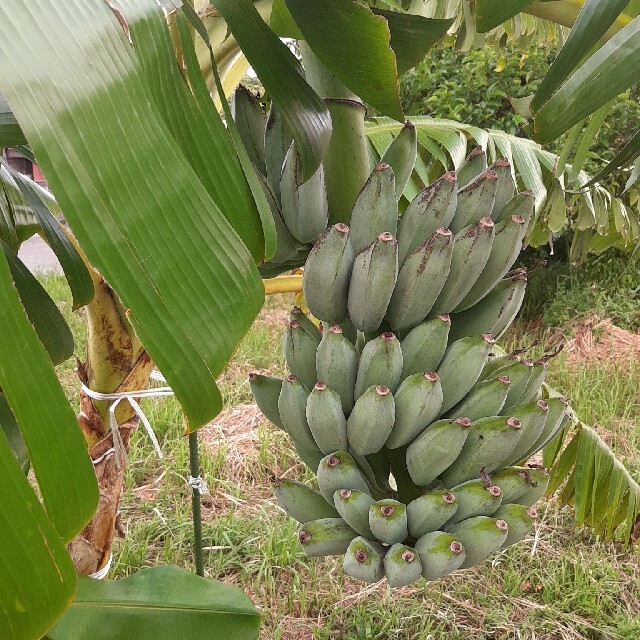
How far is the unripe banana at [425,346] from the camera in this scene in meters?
0.50

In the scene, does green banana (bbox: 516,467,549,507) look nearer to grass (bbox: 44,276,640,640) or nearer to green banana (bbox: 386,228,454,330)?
green banana (bbox: 386,228,454,330)

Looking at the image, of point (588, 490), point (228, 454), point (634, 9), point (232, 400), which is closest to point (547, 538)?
point (588, 490)

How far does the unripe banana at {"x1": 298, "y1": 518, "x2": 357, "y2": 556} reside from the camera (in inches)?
20.7

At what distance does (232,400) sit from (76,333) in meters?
1.06

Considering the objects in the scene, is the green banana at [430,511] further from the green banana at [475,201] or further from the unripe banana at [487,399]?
the green banana at [475,201]

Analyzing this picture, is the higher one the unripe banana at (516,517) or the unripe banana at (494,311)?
the unripe banana at (494,311)

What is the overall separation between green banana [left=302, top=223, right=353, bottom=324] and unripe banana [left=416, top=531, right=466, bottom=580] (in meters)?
0.20

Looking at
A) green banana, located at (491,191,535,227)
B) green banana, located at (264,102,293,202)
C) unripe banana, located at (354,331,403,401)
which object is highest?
green banana, located at (264,102,293,202)

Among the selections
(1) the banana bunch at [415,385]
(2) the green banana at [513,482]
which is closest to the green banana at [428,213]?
(1) the banana bunch at [415,385]

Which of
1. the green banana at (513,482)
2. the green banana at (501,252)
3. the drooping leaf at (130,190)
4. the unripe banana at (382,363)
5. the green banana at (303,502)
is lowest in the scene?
the green banana at (303,502)

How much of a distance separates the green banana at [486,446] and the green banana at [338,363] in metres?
0.11

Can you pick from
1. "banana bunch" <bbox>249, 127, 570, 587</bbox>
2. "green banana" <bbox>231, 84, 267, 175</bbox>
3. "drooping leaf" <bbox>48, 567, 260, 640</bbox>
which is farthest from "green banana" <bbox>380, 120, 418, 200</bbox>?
"drooping leaf" <bbox>48, 567, 260, 640</bbox>

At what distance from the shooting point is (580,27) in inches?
16.2

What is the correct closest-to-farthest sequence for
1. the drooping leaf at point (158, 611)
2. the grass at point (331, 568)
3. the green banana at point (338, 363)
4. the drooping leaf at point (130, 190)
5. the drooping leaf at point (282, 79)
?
the drooping leaf at point (130, 190) < the drooping leaf at point (282, 79) < the green banana at point (338, 363) < the drooping leaf at point (158, 611) < the grass at point (331, 568)
